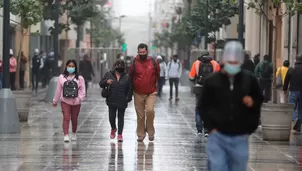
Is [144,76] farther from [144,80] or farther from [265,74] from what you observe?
[265,74]

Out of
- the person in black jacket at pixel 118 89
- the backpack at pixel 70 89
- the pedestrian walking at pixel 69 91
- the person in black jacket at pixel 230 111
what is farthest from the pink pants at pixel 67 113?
the person in black jacket at pixel 230 111

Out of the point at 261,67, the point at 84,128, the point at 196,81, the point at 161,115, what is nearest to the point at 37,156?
the point at 196,81

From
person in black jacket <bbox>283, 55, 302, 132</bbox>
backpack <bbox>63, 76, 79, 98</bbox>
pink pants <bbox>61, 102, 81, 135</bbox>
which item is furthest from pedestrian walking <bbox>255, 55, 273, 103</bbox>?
backpack <bbox>63, 76, 79, 98</bbox>

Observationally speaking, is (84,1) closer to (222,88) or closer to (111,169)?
(111,169)

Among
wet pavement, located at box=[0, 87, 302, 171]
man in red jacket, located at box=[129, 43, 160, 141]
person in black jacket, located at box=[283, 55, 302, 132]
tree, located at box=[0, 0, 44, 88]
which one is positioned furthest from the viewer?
tree, located at box=[0, 0, 44, 88]

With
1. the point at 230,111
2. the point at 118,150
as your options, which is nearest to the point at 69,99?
the point at 118,150

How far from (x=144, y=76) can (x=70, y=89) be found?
147cm

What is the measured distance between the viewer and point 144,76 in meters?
17.3

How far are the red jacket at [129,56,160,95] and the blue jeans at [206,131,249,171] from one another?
8601 mm

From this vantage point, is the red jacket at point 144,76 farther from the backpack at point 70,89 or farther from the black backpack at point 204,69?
the black backpack at point 204,69

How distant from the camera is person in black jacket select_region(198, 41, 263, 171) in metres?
8.67

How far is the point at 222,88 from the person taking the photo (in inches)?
341

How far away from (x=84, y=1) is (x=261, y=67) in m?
9.46

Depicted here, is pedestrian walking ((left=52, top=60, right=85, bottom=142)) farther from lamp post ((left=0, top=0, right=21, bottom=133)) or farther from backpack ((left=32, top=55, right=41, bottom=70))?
backpack ((left=32, top=55, right=41, bottom=70))
